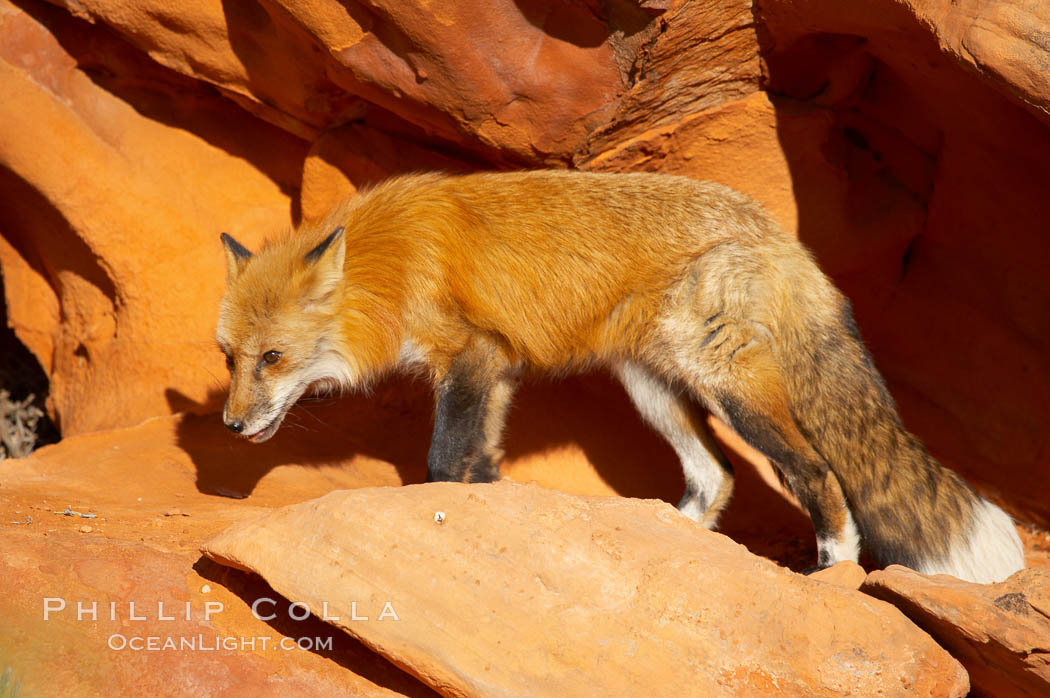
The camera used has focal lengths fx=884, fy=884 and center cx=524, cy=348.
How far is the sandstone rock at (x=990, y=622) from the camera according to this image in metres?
2.78

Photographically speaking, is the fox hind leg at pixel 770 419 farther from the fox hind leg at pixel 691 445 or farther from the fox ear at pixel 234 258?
the fox ear at pixel 234 258

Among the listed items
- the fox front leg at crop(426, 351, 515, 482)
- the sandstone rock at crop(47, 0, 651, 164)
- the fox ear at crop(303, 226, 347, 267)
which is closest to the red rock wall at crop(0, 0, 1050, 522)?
the sandstone rock at crop(47, 0, 651, 164)

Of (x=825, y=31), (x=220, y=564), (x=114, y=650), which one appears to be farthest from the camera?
(x=825, y=31)

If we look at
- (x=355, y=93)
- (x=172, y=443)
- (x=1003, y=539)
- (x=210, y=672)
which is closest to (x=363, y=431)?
(x=172, y=443)

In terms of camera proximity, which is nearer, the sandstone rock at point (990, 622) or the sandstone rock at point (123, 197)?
the sandstone rock at point (990, 622)

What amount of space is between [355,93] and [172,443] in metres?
2.23

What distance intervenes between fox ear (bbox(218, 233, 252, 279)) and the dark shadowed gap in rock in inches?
122

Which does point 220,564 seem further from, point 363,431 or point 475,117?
point 475,117

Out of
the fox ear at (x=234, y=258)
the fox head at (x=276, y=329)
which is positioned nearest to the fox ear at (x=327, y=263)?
the fox head at (x=276, y=329)

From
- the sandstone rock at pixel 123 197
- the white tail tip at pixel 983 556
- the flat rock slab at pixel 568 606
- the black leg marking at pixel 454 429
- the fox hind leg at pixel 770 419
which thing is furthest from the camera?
the sandstone rock at pixel 123 197

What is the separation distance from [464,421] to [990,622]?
2359mm

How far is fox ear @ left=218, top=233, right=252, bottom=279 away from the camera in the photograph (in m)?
4.41

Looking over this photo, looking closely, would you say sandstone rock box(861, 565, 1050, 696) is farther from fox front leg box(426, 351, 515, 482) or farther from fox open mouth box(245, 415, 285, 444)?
fox open mouth box(245, 415, 285, 444)

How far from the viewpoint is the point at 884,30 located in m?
4.23
